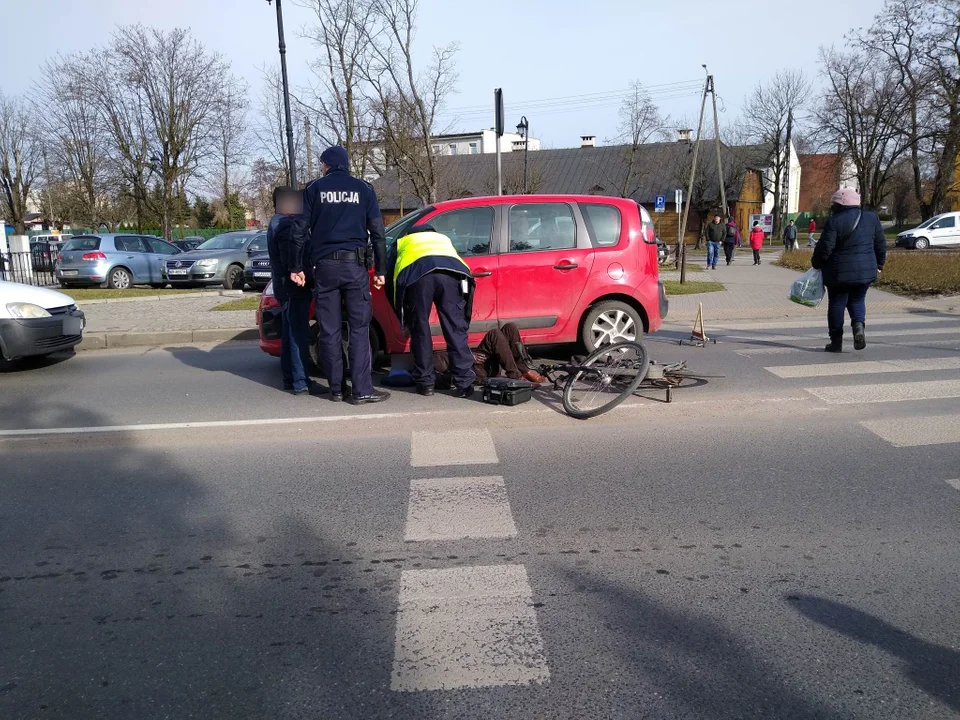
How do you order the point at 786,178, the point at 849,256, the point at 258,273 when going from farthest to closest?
1. the point at 786,178
2. the point at 258,273
3. the point at 849,256

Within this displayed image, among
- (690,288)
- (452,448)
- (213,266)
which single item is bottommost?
(452,448)

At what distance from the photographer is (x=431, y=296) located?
22.1 feet

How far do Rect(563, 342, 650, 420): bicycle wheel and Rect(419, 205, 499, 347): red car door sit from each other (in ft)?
5.11

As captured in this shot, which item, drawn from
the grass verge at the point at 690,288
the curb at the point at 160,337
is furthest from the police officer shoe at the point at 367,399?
the grass verge at the point at 690,288

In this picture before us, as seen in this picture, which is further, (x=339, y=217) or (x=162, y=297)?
(x=162, y=297)

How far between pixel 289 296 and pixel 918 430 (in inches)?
208

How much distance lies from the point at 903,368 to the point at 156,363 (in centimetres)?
840

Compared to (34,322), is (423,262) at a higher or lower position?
higher

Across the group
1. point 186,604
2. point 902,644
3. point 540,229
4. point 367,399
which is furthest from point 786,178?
point 186,604

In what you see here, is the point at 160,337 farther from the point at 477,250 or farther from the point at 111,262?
the point at 111,262

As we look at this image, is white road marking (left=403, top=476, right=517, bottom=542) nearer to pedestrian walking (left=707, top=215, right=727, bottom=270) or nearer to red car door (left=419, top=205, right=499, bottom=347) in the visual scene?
red car door (left=419, top=205, right=499, bottom=347)

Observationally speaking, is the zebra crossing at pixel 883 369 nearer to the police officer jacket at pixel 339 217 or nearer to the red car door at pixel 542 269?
the red car door at pixel 542 269

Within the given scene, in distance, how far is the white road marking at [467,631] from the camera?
2816mm

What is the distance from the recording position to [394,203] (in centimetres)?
5809
